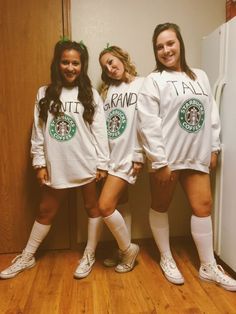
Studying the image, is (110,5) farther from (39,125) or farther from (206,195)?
(206,195)

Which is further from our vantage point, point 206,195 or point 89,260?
point 89,260

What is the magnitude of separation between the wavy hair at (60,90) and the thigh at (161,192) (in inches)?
21.0

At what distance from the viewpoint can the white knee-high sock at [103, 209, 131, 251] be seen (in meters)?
1.84

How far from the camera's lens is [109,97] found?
192cm

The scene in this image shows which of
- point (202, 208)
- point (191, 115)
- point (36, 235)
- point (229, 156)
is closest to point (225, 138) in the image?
point (229, 156)

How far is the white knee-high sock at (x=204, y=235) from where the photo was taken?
178 centimetres

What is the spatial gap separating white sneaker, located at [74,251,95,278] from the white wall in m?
0.34

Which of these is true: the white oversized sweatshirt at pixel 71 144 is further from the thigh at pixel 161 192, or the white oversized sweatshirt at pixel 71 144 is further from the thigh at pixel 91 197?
the thigh at pixel 161 192

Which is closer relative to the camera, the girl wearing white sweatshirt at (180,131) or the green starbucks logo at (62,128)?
the girl wearing white sweatshirt at (180,131)

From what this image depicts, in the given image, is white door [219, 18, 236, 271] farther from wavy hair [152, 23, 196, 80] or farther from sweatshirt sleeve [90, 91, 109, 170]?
sweatshirt sleeve [90, 91, 109, 170]

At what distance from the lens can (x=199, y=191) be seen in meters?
1.77

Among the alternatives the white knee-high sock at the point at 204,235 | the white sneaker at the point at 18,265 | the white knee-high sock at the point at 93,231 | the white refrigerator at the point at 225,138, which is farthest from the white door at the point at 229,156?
the white sneaker at the point at 18,265

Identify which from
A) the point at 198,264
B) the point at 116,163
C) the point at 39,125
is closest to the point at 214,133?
the point at 116,163

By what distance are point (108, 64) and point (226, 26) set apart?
2.32 ft
